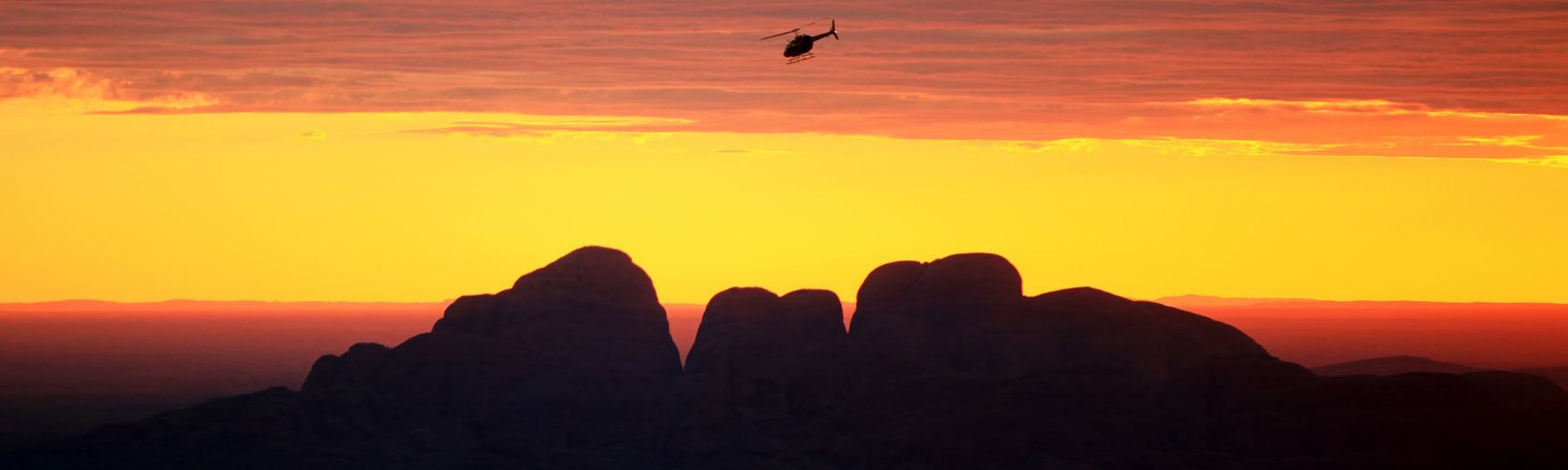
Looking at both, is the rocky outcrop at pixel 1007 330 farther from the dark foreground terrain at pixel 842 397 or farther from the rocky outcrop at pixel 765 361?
the rocky outcrop at pixel 765 361

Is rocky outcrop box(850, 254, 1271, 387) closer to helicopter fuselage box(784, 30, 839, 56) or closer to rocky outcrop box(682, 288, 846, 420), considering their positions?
rocky outcrop box(682, 288, 846, 420)

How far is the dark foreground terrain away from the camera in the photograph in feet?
527

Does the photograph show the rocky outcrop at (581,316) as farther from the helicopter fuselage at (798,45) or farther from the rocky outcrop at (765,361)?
the helicopter fuselage at (798,45)

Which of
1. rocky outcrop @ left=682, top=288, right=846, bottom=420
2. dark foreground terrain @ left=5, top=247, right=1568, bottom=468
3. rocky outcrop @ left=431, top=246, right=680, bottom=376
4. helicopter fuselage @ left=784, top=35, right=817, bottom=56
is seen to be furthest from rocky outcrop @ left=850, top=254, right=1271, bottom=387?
helicopter fuselage @ left=784, top=35, right=817, bottom=56

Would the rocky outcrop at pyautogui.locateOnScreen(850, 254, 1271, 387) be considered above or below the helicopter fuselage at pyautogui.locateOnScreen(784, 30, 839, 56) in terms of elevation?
below

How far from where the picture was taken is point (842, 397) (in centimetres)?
17812

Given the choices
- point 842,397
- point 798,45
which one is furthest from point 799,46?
point 842,397

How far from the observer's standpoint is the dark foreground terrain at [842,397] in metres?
161

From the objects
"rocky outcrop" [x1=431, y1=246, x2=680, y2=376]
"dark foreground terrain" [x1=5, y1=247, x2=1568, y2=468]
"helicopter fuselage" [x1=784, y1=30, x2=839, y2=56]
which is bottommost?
"dark foreground terrain" [x1=5, y1=247, x2=1568, y2=468]

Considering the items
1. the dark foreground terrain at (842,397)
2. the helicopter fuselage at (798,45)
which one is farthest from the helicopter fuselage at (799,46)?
the dark foreground terrain at (842,397)

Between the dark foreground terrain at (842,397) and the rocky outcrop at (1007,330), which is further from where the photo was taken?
the rocky outcrop at (1007,330)

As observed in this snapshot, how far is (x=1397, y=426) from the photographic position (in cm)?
15888

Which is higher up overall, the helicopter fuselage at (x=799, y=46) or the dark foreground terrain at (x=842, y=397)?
the helicopter fuselage at (x=799, y=46)

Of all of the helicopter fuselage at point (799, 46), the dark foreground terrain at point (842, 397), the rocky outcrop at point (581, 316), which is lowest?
the dark foreground terrain at point (842, 397)
